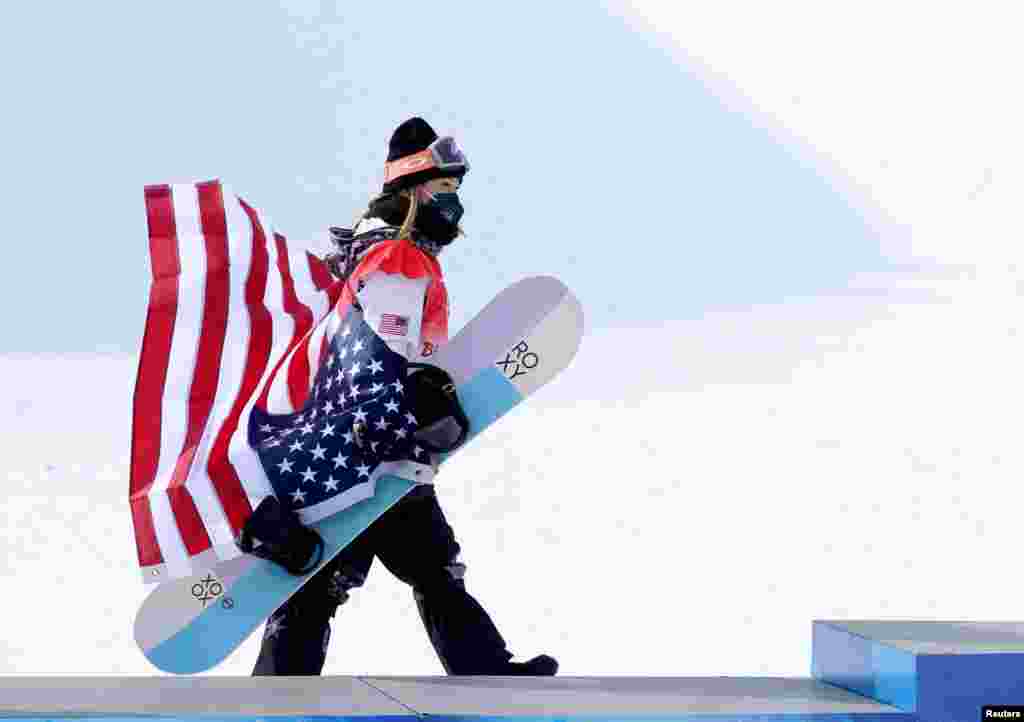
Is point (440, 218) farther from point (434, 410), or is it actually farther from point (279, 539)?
point (279, 539)

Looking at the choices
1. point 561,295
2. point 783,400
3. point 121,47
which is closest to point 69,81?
point 121,47

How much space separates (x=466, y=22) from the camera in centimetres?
626

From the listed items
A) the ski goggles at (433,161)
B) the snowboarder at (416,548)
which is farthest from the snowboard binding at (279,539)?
the ski goggles at (433,161)

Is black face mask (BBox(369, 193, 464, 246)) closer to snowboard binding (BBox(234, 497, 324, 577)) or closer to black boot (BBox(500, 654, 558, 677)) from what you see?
snowboard binding (BBox(234, 497, 324, 577))

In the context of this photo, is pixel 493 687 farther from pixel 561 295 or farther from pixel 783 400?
pixel 783 400

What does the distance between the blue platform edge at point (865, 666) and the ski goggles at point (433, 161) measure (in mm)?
904

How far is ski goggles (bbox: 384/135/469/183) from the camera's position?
9.68 feet

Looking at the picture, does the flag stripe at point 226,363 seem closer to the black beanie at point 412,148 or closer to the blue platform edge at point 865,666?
the black beanie at point 412,148

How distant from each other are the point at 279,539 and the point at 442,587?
33 centimetres

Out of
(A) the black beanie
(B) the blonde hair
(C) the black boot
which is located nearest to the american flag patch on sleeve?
(B) the blonde hair

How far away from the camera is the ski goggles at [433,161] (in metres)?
2.95

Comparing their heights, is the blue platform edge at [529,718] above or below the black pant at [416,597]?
below

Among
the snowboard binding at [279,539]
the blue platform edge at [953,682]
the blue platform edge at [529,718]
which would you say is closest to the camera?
the blue platform edge at [529,718]

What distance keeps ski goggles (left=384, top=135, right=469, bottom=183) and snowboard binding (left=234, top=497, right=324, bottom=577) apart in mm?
559
